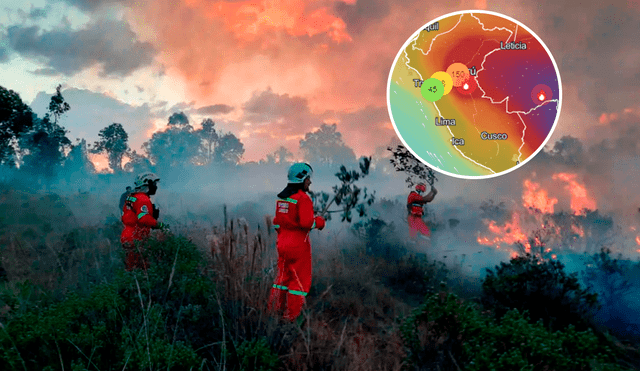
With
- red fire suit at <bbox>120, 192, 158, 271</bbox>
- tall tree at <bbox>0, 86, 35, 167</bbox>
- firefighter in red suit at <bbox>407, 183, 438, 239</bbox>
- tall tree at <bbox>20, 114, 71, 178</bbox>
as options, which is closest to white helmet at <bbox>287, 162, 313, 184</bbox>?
red fire suit at <bbox>120, 192, 158, 271</bbox>

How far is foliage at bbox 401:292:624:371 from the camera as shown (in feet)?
9.30

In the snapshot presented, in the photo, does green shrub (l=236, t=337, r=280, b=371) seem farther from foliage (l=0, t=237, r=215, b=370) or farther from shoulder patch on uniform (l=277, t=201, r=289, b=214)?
shoulder patch on uniform (l=277, t=201, r=289, b=214)

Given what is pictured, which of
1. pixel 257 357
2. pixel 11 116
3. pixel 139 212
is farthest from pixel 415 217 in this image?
pixel 11 116

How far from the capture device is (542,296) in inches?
220

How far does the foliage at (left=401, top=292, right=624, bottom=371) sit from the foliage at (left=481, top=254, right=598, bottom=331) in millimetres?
2212

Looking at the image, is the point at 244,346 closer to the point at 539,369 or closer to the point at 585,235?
the point at 539,369

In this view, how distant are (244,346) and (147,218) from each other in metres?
3.49

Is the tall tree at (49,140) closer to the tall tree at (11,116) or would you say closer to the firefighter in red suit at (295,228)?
the tall tree at (11,116)

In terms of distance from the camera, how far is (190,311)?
3.73 metres

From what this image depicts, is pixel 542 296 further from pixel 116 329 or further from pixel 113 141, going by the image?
pixel 113 141

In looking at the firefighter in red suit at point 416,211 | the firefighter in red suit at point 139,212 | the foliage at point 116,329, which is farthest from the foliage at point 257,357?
the firefighter in red suit at point 416,211

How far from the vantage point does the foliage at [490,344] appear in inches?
112

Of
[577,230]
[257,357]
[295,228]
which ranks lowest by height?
[577,230]

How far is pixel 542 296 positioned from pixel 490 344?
3.09 metres
